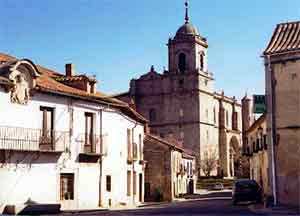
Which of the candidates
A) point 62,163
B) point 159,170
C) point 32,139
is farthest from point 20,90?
point 159,170

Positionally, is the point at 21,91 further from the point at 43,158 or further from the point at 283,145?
the point at 283,145

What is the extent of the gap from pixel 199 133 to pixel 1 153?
6155 cm

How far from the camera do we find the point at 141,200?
1702 inches

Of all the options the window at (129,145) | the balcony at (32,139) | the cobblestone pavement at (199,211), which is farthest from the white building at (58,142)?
the cobblestone pavement at (199,211)

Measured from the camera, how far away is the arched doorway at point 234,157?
10200 cm

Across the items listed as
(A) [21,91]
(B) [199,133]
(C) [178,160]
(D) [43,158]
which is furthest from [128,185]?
(B) [199,133]

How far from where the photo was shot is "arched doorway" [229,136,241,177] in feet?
335

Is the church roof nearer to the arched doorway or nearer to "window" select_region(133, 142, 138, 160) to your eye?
"window" select_region(133, 142, 138, 160)

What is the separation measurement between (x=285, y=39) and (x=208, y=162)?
189ft

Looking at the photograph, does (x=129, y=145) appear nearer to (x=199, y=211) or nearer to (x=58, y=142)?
(x=58, y=142)

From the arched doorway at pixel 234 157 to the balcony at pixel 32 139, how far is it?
240ft

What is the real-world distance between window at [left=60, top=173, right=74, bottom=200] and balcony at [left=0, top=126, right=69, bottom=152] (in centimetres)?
168

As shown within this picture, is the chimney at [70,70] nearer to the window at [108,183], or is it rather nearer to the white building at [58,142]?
the white building at [58,142]

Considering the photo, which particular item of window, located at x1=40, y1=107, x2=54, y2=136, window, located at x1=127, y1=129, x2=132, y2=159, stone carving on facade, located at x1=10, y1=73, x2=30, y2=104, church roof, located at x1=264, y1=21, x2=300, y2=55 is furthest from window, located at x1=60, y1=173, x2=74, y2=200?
church roof, located at x1=264, y1=21, x2=300, y2=55
